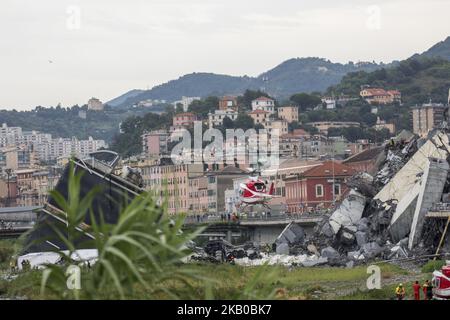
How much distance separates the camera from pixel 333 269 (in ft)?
216

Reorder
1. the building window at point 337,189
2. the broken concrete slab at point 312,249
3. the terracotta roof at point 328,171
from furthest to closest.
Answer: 1. the terracotta roof at point 328,171
2. the building window at point 337,189
3. the broken concrete slab at point 312,249

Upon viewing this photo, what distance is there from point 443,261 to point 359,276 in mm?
3077

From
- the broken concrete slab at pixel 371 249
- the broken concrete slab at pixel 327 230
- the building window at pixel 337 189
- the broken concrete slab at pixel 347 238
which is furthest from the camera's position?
the building window at pixel 337 189

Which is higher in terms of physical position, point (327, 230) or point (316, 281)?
point (316, 281)

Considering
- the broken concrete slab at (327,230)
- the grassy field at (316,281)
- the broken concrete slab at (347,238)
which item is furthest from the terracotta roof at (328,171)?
the grassy field at (316,281)

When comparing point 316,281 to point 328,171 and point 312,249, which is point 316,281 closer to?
point 312,249

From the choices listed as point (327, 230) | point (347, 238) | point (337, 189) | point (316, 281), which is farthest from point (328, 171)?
point (316, 281)

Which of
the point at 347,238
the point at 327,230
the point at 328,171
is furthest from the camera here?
the point at 328,171

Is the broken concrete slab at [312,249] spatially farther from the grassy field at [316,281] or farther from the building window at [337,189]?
the building window at [337,189]

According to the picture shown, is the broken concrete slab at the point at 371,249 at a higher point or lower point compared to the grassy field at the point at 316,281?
lower

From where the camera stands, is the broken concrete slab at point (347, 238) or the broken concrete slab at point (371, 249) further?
the broken concrete slab at point (347, 238)

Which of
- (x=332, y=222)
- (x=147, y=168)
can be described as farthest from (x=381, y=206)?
(x=147, y=168)

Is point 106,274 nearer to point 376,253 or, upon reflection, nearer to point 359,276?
point 359,276

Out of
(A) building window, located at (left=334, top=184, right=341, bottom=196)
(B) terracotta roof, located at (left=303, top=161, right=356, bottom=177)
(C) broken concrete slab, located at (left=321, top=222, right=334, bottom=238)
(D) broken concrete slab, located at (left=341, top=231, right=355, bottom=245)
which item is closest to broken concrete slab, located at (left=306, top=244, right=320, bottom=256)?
(C) broken concrete slab, located at (left=321, top=222, right=334, bottom=238)
